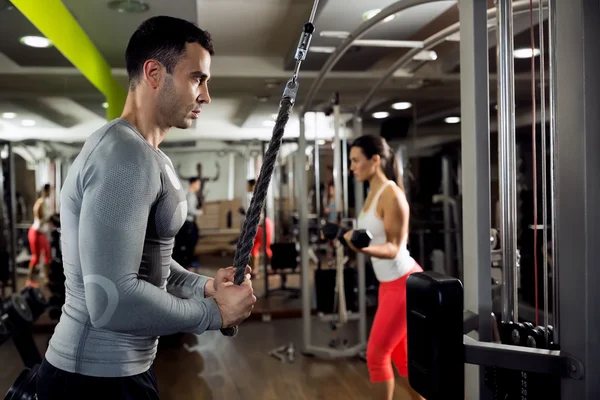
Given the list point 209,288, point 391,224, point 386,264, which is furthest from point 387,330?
point 209,288

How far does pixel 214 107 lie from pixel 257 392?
12.7ft

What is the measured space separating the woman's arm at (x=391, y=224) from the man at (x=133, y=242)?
1.27m

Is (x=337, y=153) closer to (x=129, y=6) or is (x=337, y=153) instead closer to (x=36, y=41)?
(x=129, y=6)

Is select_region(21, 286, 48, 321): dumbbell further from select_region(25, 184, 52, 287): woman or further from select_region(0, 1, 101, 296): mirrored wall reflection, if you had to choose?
select_region(25, 184, 52, 287): woman

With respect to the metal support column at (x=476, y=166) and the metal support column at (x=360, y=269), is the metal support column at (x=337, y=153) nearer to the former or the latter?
the metal support column at (x=360, y=269)

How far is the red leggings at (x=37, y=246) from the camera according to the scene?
3.61 meters

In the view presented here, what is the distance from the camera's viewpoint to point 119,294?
35.6 inches

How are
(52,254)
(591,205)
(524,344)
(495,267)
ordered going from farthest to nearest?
(52,254), (495,267), (524,344), (591,205)

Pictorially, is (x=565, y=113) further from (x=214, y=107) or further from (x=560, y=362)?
(x=214, y=107)

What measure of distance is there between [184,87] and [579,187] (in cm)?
81

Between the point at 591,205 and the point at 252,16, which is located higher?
the point at 252,16

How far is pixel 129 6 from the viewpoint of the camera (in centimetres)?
331

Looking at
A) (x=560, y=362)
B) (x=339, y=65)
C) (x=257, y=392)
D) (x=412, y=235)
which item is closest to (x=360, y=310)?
(x=257, y=392)

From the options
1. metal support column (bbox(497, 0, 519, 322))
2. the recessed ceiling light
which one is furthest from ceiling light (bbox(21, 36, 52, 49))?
the recessed ceiling light
